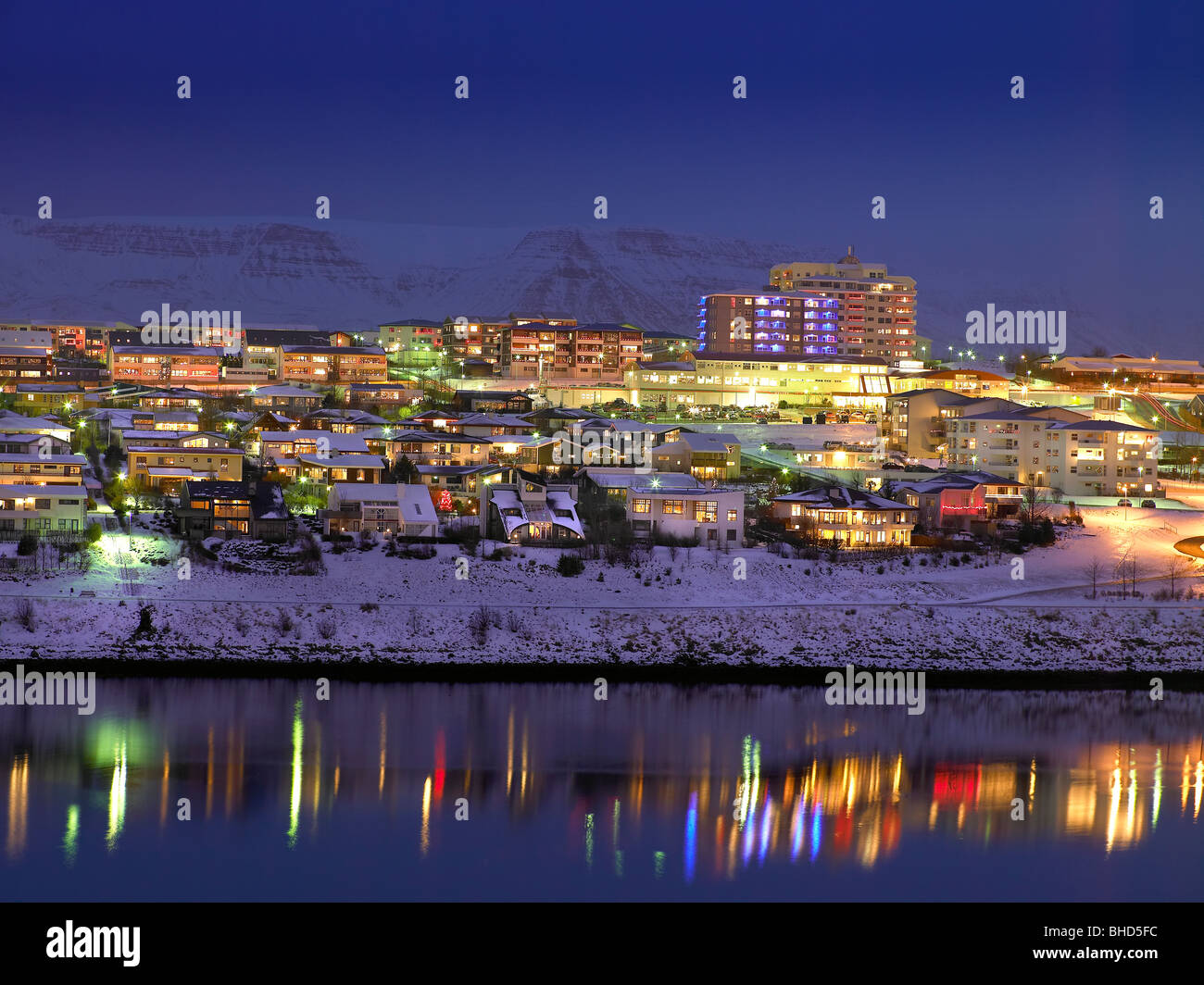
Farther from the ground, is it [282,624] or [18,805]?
[282,624]

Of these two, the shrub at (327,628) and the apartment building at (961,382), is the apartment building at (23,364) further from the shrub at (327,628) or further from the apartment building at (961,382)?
the apartment building at (961,382)

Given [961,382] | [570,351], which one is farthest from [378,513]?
[570,351]

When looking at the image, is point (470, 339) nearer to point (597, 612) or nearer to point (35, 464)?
point (35, 464)

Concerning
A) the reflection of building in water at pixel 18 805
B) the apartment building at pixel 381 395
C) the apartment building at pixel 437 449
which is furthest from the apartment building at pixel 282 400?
the reflection of building in water at pixel 18 805

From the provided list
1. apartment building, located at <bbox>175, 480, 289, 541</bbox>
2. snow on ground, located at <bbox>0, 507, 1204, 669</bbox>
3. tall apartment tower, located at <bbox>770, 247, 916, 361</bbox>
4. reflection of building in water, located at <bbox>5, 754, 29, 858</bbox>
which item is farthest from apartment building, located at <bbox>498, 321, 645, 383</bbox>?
reflection of building in water, located at <bbox>5, 754, 29, 858</bbox>

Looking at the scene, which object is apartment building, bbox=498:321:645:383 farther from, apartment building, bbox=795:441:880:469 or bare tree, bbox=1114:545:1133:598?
bare tree, bbox=1114:545:1133:598

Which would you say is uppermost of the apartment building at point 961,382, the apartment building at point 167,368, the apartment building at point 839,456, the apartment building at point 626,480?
the apartment building at point 167,368
